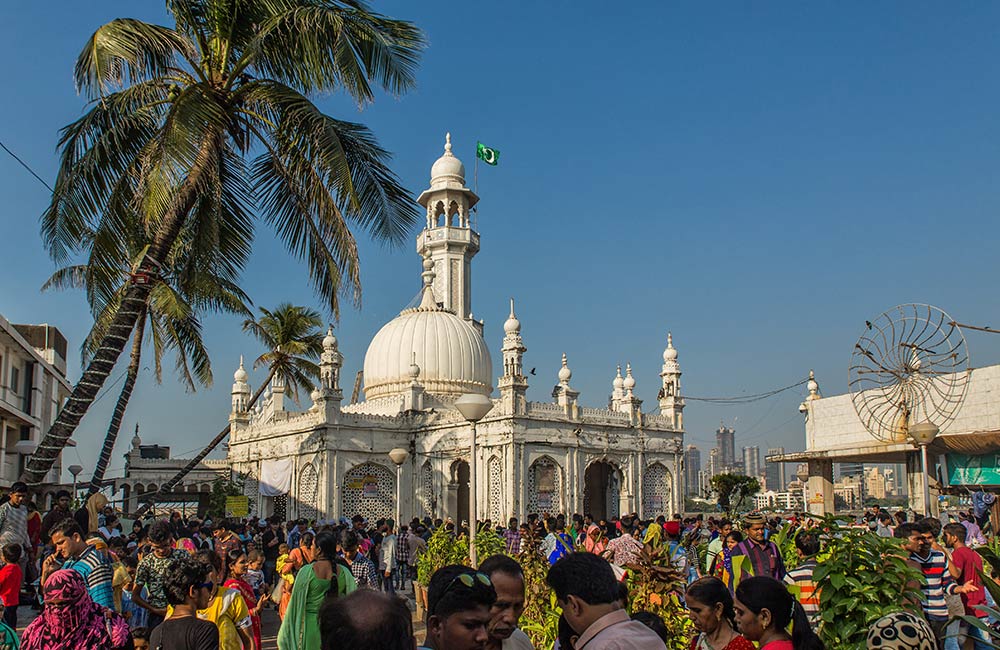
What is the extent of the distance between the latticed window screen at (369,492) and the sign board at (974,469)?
18.4 meters

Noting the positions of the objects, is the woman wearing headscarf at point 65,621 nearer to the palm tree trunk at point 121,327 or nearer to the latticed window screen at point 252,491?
the palm tree trunk at point 121,327

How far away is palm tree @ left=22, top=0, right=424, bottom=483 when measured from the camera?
12.8 metres

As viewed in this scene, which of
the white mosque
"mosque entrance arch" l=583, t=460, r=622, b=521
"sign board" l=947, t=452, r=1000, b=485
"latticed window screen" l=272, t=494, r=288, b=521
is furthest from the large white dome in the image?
"sign board" l=947, t=452, r=1000, b=485

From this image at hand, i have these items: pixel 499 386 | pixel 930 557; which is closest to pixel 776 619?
pixel 930 557

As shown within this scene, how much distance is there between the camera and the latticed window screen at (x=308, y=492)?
31.5 meters

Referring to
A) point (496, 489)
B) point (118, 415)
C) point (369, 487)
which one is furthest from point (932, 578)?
point (369, 487)


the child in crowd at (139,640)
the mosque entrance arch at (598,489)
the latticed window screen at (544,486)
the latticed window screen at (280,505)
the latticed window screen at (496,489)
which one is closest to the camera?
the child in crowd at (139,640)

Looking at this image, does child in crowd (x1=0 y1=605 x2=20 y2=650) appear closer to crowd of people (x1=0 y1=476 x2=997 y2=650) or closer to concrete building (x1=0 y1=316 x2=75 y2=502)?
crowd of people (x1=0 y1=476 x2=997 y2=650)

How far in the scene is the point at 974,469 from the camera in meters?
23.9

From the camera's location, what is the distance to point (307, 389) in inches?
1378

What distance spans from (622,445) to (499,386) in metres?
5.68

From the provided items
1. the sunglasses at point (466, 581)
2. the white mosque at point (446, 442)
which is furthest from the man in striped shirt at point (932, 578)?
the white mosque at point (446, 442)

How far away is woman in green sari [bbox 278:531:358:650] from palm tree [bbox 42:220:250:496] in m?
8.98

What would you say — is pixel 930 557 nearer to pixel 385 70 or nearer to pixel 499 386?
pixel 385 70
